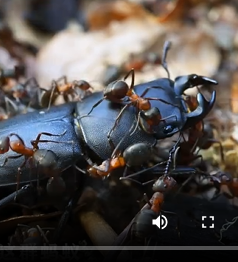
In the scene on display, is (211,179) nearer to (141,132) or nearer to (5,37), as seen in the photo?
(141,132)

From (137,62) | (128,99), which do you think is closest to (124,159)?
(128,99)

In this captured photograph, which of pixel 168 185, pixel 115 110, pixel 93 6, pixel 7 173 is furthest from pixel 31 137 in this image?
pixel 93 6

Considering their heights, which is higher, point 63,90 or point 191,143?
point 63,90

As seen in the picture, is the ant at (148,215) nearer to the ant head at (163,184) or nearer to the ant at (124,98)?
the ant head at (163,184)

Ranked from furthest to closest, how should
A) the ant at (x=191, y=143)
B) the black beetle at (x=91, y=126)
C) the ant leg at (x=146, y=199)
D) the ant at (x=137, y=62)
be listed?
1. the ant at (x=137, y=62)
2. the ant at (x=191, y=143)
3. the black beetle at (x=91, y=126)
4. the ant leg at (x=146, y=199)

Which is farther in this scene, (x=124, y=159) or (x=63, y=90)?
(x=63, y=90)

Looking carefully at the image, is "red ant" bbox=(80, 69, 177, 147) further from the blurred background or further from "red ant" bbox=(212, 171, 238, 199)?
the blurred background

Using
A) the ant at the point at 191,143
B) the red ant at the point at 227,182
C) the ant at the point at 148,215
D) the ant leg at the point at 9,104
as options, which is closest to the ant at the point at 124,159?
the ant at the point at 148,215

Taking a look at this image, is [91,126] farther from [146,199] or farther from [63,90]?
[63,90]
